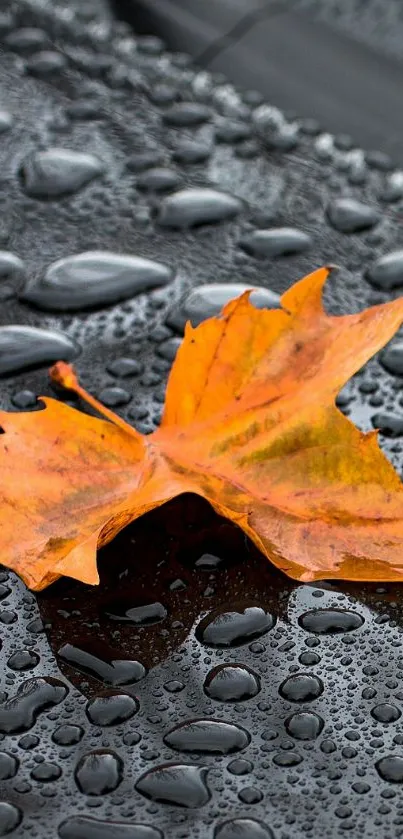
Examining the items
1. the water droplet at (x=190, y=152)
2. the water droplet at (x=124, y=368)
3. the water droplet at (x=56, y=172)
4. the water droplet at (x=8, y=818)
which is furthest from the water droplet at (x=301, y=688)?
the water droplet at (x=190, y=152)

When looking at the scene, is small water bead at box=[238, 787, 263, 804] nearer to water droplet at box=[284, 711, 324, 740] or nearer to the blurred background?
water droplet at box=[284, 711, 324, 740]

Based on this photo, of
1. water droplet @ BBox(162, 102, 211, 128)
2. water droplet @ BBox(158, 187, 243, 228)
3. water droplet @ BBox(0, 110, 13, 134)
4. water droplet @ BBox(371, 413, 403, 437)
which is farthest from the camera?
water droplet @ BBox(162, 102, 211, 128)

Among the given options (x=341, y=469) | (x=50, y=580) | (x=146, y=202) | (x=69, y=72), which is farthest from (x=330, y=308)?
(x=69, y=72)

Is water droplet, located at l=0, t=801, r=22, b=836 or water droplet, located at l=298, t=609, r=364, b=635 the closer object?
water droplet, located at l=0, t=801, r=22, b=836

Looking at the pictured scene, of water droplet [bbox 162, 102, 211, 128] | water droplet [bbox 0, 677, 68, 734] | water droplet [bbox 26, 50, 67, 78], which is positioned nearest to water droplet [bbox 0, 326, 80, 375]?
water droplet [bbox 0, 677, 68, 734]

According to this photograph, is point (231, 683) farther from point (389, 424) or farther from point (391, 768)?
point (389, 424)

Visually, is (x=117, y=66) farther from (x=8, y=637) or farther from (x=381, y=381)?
(x=8, y=637)

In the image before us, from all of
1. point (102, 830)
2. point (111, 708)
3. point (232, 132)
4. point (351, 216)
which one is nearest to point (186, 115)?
point (232, 132)
